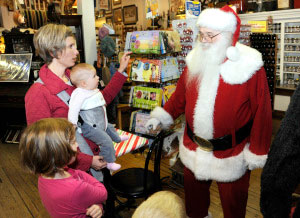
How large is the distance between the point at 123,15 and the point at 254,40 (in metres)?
6.35

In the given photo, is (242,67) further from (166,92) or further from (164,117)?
(166,92)

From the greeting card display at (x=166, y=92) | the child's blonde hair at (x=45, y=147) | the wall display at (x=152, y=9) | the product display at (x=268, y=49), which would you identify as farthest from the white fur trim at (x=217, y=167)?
the product display at (x=268, y=49)

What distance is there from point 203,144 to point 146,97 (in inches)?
66.0

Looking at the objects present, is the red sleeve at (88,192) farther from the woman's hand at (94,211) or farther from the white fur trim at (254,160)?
the white fur trim at (254,160)

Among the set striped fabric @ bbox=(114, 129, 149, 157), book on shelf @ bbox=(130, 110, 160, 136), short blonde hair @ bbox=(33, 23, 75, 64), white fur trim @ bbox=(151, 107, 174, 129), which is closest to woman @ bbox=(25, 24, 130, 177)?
short blonde hair @ bbox=(33, 23, 75, 64)

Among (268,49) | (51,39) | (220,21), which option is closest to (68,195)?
(51,39)

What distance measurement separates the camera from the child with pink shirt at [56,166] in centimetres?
125

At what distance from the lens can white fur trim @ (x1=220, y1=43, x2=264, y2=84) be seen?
5.51 ft

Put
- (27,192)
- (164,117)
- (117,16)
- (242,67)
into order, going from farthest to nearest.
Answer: (117,16), (27,192), (164,117), (242,67)

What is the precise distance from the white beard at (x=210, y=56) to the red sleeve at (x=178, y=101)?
17 cm

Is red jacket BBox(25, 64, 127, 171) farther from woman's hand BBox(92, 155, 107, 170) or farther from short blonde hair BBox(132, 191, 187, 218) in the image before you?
short blonde hair BBox(132, 191, 187, 218)

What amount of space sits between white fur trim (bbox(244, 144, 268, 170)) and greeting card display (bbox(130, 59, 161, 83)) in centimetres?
167

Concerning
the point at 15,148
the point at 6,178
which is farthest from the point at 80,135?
the point at 15,148

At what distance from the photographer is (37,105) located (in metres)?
1.58
